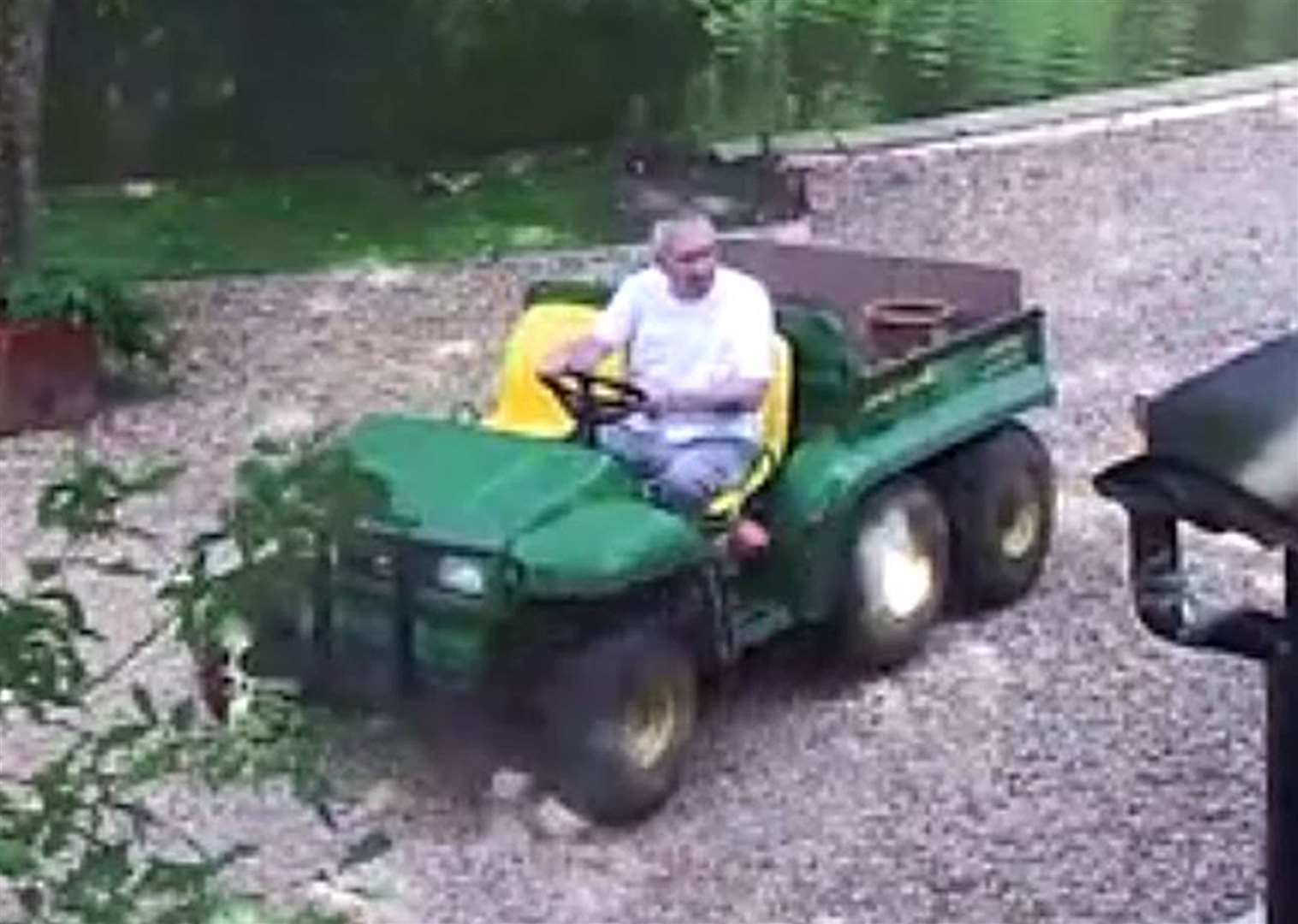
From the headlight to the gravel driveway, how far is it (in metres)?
0.34

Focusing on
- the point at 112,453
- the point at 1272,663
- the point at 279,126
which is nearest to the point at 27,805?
the point at 1272,663

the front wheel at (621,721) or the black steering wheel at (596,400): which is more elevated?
the black steering wheel at (596,400)

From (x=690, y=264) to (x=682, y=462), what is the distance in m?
0.41

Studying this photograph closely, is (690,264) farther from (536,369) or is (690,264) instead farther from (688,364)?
(536,369)

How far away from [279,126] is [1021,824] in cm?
863

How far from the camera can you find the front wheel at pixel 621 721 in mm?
6094

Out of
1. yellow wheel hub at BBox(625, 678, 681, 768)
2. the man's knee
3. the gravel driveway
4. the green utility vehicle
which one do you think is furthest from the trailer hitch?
the man's knee

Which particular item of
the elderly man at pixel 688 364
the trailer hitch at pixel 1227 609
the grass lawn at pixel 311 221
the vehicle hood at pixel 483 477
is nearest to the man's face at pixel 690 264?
the elderly man at pixel 688 364

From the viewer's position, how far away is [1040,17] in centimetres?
1677

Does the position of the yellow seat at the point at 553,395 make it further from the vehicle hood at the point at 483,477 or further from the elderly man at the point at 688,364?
the vehicle hood at the point at 483,477

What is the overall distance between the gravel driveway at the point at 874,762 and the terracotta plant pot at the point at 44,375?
0.09 metres

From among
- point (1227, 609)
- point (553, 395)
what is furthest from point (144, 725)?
point (553, 395)

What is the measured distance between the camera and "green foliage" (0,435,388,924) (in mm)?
2078

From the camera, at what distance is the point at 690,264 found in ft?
21.5
